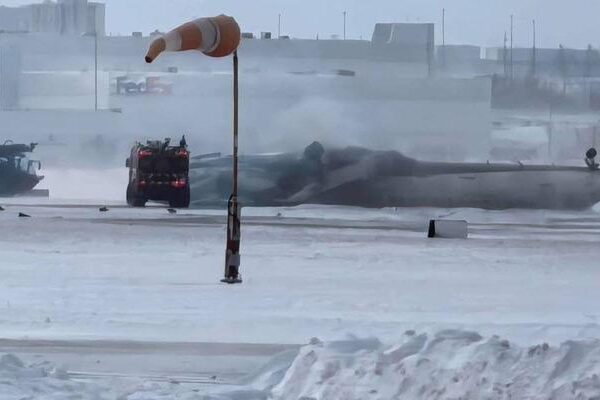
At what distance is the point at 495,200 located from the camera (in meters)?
34.6

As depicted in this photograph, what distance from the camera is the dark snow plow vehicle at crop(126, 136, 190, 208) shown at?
3306cm

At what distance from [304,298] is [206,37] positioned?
3.70 meters

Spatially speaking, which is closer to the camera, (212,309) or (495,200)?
(212,309)

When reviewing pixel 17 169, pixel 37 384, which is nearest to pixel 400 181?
pixel 17 169

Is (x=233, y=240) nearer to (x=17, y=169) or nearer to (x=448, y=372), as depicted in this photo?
(x=448, y=372)

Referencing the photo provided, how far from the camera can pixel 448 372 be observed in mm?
8125

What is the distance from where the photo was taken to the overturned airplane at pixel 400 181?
1350 inches

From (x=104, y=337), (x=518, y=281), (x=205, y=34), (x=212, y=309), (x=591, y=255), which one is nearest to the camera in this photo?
(x=104, y=337)

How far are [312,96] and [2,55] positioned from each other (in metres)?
8.96

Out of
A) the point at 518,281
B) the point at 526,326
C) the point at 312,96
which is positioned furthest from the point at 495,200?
the point at 526,326

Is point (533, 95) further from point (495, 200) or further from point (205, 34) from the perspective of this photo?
point (205, 34)

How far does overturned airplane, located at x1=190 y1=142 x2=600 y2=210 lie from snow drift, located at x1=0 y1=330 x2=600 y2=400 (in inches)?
990

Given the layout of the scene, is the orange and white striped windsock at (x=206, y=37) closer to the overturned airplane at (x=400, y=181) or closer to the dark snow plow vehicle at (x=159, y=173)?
the dark snow plow vehicle at (x=159, y=173)

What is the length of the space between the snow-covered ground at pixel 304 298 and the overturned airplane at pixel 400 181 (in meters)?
4.91
